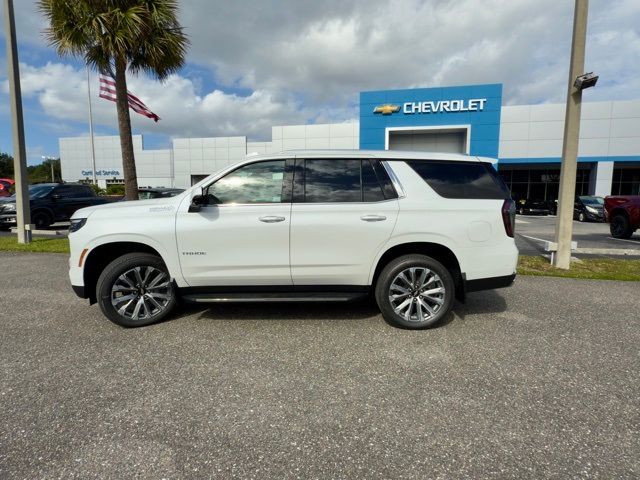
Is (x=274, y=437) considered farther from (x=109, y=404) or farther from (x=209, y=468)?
(x=109, y=404)

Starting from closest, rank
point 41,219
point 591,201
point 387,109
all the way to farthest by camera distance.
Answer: point 41,219, point 591,201, point 387,109

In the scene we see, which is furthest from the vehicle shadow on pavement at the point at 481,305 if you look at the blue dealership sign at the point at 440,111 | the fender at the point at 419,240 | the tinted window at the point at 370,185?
the blue dealership sign at the point at 440,111

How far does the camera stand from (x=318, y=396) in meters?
2.75

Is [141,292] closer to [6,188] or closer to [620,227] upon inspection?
[620,227]

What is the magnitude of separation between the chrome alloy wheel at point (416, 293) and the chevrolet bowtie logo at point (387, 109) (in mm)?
28052

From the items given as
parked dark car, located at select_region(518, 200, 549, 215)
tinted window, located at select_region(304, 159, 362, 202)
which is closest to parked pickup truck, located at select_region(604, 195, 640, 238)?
tinted window, located at select_region(304, 159, 362, 202)

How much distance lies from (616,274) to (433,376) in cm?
564

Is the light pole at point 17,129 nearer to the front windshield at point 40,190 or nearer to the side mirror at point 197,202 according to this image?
the front windshield at point 40,190

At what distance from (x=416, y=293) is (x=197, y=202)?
2531mm

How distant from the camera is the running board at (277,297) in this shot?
3.95 metres

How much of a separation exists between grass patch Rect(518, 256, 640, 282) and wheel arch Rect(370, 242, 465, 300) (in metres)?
3.24

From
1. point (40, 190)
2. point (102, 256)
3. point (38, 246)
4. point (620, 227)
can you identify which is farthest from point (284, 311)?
point (40, 190)

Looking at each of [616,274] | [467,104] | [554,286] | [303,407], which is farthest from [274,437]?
[467,104]

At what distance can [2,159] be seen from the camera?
2680 inches
